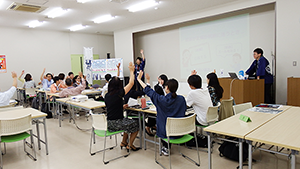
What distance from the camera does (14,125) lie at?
2.96 meters

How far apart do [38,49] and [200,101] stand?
8.81 m

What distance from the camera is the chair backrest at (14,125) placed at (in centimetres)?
289

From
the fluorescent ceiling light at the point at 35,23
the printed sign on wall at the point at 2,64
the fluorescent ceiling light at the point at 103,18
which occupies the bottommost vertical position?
the printed sign on wall at the point at 2,64

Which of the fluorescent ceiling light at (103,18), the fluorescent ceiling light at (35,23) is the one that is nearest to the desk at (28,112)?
the fluorescent ceiling light at (103,18)

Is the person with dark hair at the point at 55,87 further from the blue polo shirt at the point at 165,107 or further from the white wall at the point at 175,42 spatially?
the white wall at the point at 175,42

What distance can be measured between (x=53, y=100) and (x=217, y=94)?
469 centimetres

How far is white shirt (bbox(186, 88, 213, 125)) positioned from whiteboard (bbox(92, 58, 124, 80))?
640 cm

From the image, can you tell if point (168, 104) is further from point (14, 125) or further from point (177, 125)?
point (14, 125)

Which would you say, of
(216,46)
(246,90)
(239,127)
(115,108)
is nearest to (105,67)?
(216,46)

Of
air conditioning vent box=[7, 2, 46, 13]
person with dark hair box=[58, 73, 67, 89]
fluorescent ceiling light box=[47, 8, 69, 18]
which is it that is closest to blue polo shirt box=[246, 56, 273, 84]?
person with dark hair box=[58, 73, 67, 89]

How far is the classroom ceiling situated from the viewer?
19.3 ft

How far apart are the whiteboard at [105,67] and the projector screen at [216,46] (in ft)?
9.80

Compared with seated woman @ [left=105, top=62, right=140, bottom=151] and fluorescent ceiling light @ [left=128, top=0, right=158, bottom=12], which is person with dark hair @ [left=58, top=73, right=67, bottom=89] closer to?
fluorescent ceiling light @ [left=128, top=0, right=158, bottom=12]

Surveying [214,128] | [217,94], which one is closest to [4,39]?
[217,94]
